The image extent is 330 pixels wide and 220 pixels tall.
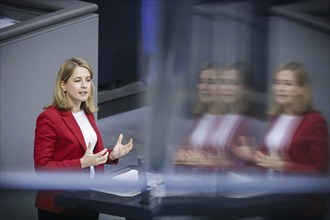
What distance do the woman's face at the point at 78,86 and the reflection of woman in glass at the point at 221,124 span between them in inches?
13.6

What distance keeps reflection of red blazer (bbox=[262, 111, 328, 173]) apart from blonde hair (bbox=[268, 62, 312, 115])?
3 cm

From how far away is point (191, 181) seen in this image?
2428 mm

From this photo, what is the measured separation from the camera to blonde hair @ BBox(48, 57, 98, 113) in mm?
2387

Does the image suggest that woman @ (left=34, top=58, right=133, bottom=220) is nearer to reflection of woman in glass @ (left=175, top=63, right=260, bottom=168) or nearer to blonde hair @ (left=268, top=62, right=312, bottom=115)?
reflection of woman in glass @ (left=175, top=63, right=260, bottom=168)

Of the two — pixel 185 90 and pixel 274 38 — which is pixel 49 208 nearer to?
pixel 185 90

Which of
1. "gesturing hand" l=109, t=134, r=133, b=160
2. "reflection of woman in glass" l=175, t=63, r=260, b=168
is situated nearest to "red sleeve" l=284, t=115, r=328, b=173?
"reflection of woman in glass" l=175, t=63, r=260, b=168

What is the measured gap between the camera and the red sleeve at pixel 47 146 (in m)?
2.36

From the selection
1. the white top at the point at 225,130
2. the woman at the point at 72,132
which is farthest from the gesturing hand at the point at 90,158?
the white top at the point at 225,130

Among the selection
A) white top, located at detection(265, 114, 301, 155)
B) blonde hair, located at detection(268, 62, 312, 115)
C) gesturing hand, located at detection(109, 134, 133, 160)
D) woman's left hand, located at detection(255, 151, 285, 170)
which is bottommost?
woman's left hand, located at detection(255, 151, 285, 170)

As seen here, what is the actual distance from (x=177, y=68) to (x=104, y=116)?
273mm

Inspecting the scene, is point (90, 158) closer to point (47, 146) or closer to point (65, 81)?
point (47, 146)

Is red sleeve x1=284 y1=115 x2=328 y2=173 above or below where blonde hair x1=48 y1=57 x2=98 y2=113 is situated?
below

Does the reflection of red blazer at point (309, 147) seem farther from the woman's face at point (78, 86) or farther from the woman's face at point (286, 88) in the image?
the woman's face at point (78, 86)

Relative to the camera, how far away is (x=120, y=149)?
241 centimetres
